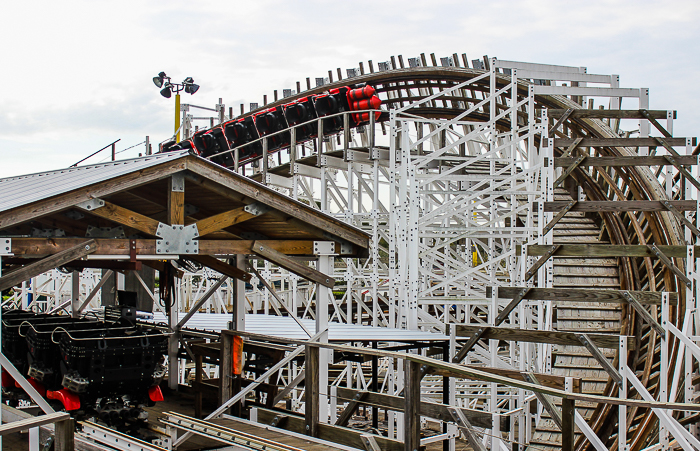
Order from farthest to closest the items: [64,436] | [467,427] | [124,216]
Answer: [124,216] → [467,427] → [64,436]

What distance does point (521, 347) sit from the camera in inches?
452

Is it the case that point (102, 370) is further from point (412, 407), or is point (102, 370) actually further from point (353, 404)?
point (412, 407)

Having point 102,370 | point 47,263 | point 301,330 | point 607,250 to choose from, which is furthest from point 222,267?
Answer: point 607,250

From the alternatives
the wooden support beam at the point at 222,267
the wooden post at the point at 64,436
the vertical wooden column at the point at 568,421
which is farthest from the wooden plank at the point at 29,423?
the wooden support beam at the point at 222,267

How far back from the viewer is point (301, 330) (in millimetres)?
12031

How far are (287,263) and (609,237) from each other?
11.9 m

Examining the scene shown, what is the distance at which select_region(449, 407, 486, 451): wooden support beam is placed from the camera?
579cm

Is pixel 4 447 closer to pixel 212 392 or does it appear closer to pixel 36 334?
pixel 36 334

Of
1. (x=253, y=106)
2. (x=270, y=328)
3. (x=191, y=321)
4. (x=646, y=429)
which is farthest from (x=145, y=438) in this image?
(x=253, y=106)

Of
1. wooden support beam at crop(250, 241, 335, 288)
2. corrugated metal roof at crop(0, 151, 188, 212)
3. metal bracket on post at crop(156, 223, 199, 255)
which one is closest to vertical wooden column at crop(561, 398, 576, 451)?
wooden support beam at crop(250, 241, 335, 288)

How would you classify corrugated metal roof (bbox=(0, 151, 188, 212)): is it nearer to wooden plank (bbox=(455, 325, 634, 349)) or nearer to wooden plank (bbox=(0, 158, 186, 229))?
wooden plank (bbox=(0, 158, 186, 229))

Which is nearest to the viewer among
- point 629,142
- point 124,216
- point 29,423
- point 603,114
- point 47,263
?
point 29,423

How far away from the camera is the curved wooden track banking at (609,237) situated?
38.7 feet

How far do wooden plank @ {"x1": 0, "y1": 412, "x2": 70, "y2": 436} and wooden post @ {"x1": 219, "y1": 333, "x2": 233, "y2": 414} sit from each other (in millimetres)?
3431
